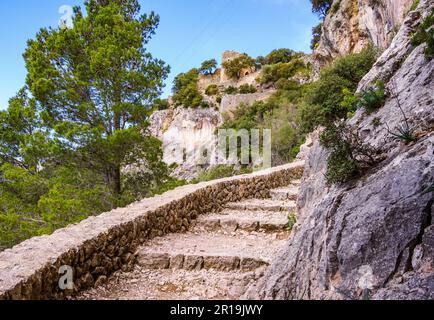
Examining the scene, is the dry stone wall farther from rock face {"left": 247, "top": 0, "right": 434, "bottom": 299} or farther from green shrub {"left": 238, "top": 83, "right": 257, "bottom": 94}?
green shrub {"left": 238, "top": 83, "right": 257, "bottom": 94}

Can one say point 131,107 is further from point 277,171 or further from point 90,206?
point 277,171

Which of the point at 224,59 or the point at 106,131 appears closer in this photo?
the point at 106,131

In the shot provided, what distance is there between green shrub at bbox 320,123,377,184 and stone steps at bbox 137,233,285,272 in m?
2.02

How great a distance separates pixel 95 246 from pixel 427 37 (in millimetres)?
4409

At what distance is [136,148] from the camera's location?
9789 mm

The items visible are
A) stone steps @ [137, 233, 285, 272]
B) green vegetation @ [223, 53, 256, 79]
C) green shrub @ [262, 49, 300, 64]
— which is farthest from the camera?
green vegetation @ [223, 53, 256, 79]

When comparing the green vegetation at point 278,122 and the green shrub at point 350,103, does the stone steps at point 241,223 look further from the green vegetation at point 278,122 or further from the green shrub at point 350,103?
the green vegetation at point 278,122

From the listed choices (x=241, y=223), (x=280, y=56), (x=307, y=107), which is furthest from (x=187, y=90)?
(x=241, y=223)

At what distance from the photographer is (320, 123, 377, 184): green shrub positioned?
3123 millimetres

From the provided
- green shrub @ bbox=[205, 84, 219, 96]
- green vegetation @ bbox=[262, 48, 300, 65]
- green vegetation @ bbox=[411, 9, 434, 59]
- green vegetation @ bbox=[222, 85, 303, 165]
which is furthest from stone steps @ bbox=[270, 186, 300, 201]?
green vegetation @ bbox=[262, 48, 300, 65]

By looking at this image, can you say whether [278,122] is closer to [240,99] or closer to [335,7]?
[335,7]

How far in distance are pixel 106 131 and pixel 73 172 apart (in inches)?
55.6

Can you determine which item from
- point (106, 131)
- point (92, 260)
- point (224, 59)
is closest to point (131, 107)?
point (106, 131)
